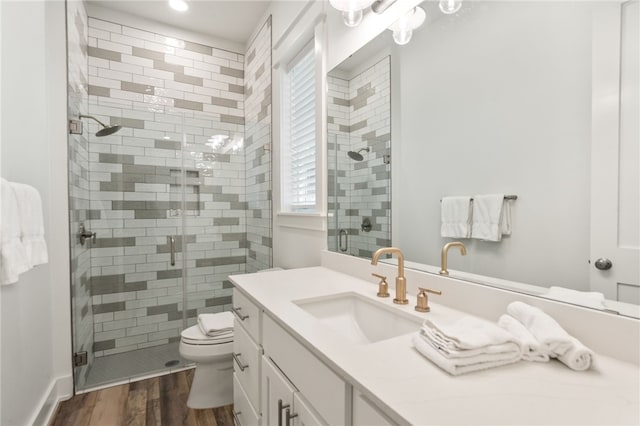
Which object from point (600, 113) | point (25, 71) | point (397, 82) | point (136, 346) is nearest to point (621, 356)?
point (600, 113)

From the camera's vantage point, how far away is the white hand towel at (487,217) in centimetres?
97

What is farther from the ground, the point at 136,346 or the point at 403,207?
the point at 403,207

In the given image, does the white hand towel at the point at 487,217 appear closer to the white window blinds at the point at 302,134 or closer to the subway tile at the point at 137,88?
the white window blinds at the point at 302,134

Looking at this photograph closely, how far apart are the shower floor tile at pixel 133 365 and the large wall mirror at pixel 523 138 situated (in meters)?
2.00

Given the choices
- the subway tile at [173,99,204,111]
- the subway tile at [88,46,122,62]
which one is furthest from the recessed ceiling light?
the subway tile at [173,99,204,111]

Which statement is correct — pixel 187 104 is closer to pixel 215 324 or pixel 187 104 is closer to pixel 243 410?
pixel 215 324

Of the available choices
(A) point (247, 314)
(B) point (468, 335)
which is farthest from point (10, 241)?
(B) point (468, 335)

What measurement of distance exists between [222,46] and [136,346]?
2.92 metres

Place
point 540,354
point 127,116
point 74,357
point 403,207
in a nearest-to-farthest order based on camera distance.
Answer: point 540,354, point 403,207, point 74,357, point 127,116

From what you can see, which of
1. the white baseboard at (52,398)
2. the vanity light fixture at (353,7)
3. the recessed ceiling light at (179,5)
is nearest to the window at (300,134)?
the vanity light fixture at (353,7)

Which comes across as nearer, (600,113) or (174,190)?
(600,113)

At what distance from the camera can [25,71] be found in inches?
59.1

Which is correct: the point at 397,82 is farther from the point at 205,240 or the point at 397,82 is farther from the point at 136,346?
the point at 136,346

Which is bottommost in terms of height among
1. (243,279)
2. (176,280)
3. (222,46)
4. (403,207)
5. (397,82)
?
(176,280)
